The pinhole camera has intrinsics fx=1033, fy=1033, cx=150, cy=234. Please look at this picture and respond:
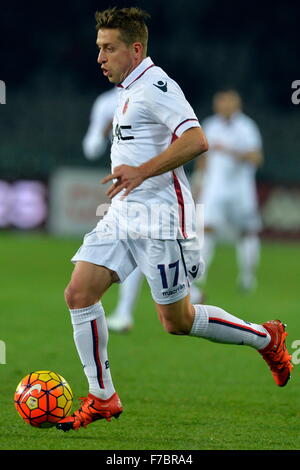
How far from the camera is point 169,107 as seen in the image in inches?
193

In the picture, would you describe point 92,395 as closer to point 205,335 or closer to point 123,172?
point 205,335

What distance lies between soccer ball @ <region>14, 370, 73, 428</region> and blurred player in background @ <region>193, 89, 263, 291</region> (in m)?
7.12

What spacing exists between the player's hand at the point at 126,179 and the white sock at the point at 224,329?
87cm

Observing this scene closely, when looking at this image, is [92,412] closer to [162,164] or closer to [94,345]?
[94,345]

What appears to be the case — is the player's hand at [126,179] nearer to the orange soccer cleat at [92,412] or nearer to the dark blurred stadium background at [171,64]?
the orange soccer cleat at [92,412]

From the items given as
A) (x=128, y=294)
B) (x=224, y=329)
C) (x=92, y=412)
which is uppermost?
(x=224, y=329)

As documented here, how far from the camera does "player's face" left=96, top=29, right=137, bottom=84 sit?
5.06 meters

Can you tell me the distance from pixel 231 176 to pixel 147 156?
770 centimetres

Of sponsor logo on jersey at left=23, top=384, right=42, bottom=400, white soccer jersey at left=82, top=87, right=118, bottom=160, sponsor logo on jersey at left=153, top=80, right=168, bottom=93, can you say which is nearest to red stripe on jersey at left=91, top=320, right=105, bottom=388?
sponsor logo on jersey at left=23, top=384, right=42, bottom=400

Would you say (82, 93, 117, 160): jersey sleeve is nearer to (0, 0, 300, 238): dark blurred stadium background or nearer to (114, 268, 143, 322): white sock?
(114, 268, 143, 322): white sock

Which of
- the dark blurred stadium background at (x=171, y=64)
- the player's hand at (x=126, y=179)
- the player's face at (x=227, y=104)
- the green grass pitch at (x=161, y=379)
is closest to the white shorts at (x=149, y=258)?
the player's hand at (x=126, y=179)

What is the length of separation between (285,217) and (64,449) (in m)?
16.8

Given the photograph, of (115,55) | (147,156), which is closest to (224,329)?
(147,156)
